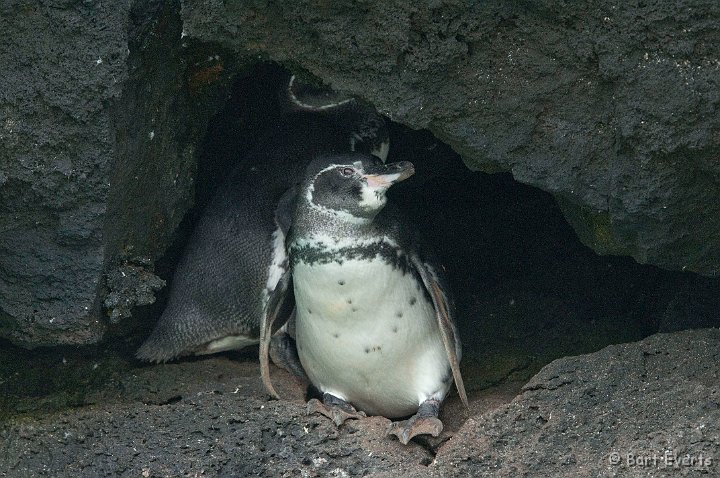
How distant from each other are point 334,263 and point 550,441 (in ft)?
2.78

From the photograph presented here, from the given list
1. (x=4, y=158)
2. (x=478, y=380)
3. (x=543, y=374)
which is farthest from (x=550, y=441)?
(x=4, y=158)

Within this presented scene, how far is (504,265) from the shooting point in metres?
4.28

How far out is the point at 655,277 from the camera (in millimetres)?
4062

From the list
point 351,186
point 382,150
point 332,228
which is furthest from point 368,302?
point 382,150

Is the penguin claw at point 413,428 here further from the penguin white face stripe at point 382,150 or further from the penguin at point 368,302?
the penguin white face stripe at point 382,150

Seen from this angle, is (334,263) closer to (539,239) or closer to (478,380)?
(478,380)

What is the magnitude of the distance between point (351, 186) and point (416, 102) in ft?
1.57

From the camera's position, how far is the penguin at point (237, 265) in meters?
3.83

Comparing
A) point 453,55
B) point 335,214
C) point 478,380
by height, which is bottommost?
point 478,380

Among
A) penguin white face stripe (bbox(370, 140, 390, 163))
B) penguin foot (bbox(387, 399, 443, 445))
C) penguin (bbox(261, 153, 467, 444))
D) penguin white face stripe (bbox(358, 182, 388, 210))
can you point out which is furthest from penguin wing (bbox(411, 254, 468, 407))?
penguin white face stripe (bbox(370, 140, 390, 163))

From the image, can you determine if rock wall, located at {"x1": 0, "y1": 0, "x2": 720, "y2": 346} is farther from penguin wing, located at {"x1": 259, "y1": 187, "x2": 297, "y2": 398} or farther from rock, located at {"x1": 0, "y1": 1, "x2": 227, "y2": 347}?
penguin wing, located at {"x1": 259, "y1": 187, "x2": 297, "y2": 398}

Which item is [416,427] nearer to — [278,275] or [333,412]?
[333,412]

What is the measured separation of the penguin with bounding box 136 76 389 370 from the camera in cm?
383

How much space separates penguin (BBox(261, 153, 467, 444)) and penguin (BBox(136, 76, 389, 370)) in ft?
0.70
